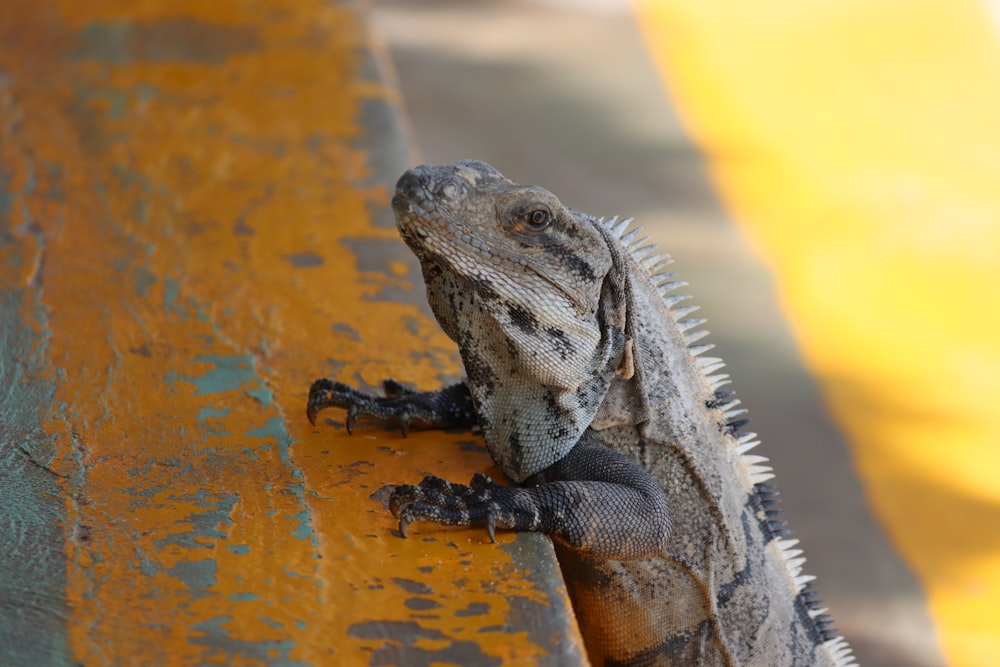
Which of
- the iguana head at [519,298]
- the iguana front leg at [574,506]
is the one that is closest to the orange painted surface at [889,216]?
the iguana front leg at [574,506]

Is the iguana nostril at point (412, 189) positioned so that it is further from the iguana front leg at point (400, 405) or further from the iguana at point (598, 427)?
the iguana front leg at point (400, 405)

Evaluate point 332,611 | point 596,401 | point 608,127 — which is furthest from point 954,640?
point 608,127

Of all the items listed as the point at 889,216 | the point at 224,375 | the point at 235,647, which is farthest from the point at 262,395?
the point at 889,216

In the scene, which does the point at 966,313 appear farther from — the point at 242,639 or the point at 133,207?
the point at 242,639

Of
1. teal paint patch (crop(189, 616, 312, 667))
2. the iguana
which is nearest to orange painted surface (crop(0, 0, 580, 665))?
teal paint patch (crop(189, 616, 312, 667))

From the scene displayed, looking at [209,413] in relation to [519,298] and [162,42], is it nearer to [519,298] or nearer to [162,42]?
[519,298]
